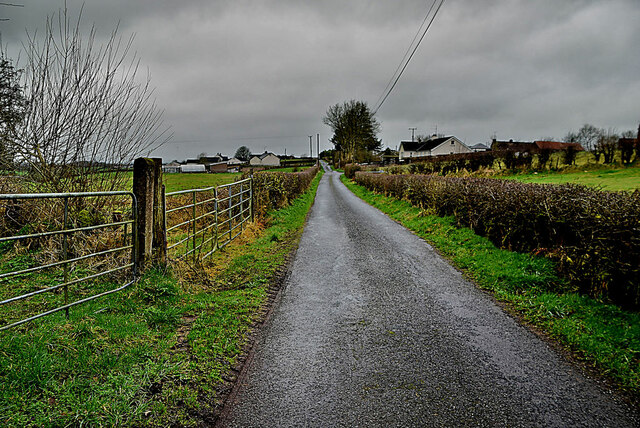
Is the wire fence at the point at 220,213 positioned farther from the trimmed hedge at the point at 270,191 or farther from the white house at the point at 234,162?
the white house at the point at 234,162

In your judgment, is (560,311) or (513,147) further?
(513,147)

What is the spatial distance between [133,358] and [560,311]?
4623 millimetres

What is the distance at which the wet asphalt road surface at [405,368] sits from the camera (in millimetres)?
2557

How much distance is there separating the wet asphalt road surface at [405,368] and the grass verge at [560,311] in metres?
0.27

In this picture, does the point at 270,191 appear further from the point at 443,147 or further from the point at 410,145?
the point at 410,145

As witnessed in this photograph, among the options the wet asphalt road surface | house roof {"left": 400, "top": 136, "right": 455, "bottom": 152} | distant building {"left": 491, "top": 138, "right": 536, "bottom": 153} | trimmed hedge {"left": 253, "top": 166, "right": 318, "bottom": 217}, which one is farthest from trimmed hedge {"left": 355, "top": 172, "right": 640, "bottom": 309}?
house roof {"left": 400, "top": 136, "right": 455, "bottom": 152}

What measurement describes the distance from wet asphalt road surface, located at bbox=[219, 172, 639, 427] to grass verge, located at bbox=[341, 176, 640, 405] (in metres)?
0.27

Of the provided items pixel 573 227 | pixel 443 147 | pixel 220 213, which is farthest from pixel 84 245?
pixel 443 147

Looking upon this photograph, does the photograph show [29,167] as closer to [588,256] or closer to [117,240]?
[117,240]

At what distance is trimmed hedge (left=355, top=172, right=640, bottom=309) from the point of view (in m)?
4.09

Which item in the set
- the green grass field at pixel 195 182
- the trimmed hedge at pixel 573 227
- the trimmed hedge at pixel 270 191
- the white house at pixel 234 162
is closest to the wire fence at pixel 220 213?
the trimmed hedge at pixel 270 191

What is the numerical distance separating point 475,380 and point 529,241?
14.1ft

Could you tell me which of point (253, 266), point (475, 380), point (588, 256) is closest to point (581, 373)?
point (475, 380)

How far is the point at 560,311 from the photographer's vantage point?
4.25 meters
